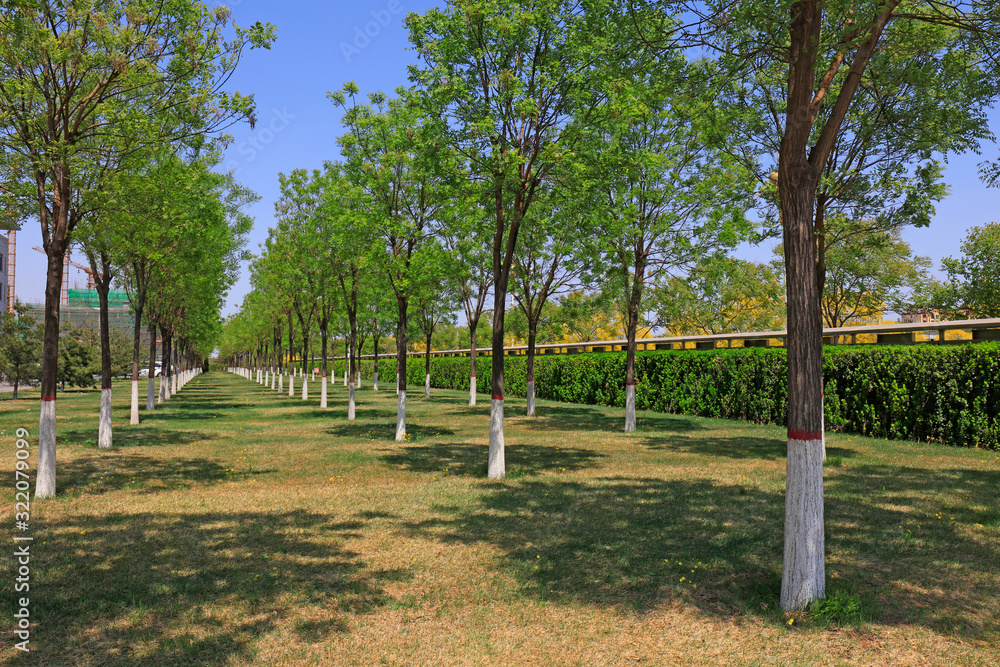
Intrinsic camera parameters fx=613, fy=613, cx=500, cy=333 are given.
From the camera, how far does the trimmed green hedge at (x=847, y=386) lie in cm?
1516

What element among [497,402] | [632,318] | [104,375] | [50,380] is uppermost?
[632,318]

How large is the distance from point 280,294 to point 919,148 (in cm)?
3292

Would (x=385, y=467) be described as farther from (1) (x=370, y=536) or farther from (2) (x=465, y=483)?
(1) (x=370, y=536)

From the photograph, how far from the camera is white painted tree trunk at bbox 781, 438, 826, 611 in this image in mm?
5570

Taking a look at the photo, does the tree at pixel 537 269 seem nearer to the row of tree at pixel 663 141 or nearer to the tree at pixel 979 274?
the row of tree at pixel 663 141

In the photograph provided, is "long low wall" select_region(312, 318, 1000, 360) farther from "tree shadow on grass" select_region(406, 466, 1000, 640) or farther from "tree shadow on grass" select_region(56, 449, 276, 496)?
"tree shadow on grass" select_region(56, 449, 276, 496)

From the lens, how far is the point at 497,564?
6.79 meters

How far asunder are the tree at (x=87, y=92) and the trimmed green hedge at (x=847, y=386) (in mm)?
17195

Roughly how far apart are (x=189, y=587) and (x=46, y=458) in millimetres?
5734

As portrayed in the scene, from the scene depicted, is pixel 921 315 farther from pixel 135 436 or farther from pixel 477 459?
pixel 135 436

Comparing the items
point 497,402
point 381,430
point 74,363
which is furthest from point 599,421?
point 74,363

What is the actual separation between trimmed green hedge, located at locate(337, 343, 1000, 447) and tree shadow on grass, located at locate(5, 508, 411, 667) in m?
15.3

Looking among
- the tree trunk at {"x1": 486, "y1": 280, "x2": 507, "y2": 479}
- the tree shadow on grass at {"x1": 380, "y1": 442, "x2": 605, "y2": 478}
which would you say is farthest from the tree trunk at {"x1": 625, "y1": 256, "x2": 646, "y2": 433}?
the tree trunk at {"x1": 486, "y1": 280, "x2": 507, "y2": 479}

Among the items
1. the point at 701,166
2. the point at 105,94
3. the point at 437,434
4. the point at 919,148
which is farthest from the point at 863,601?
the point at 701,166
